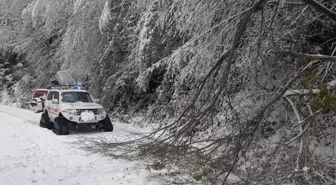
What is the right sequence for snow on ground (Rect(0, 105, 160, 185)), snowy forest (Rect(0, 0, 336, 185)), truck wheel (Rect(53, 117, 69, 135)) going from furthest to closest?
truck wheel (Rect(53, 117, 69, 135)) → snow on ground (Rect(0, 105, 160, 185)) → snowy forest (Rect(0, 0, 336, 185))

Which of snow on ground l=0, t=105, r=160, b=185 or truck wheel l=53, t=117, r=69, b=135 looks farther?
truck wheel l=53, t=117, r=69, b=135

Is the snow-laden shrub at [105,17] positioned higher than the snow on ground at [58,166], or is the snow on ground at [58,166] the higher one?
the snow-laden shrub at [105,17]

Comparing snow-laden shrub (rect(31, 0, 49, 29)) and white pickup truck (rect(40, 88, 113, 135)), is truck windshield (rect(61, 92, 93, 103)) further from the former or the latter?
snow-laden shrub (rect(31, 0, 49, 29))

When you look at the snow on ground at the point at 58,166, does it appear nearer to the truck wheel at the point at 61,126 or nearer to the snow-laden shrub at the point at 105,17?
the truck wheel at the point at 61,126

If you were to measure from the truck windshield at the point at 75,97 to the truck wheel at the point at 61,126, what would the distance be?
3.99ft

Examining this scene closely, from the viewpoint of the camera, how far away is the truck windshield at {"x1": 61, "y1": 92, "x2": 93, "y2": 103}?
1298 centimetres

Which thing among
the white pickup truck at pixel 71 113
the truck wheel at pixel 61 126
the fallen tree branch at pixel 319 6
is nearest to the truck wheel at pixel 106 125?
the white pickup truck at pixel 71 113

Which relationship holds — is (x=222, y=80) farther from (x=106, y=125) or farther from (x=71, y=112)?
(x=71, y=112)

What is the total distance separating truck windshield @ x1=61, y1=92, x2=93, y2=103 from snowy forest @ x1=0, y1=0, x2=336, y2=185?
94.4 inches

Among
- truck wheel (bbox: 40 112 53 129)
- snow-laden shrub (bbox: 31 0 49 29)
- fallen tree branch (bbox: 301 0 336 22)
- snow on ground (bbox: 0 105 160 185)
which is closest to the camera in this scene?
fallen tree branch (bbox: 301 0 336 22)

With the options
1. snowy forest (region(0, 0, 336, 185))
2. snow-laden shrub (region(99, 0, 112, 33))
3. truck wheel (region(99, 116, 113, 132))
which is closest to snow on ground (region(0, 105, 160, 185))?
snowy forest (region(0, 0, 336, 185))

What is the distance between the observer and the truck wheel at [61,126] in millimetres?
11500

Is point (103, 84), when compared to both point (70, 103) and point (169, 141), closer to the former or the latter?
point (70, 103)

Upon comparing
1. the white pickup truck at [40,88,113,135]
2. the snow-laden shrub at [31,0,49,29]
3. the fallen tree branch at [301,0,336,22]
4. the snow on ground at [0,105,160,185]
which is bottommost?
the snow on ground at [0,105,160,185]
